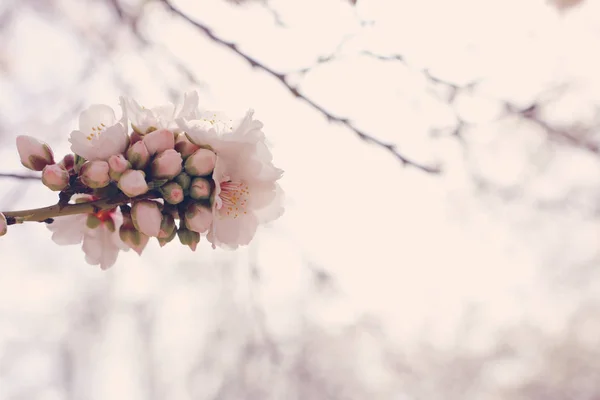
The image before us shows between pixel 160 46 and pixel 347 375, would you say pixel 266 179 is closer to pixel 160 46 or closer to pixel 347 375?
pixel 160 46

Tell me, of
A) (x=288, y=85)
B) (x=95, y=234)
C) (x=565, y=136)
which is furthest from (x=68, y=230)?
(x=565, y=136)

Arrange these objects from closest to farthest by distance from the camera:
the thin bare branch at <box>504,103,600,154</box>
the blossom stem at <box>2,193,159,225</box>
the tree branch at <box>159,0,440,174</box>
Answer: the blossom stem at <box>2,193,159,225</box>, the tree branch at <box>159,0,440,174</box>, the thin bare branch at <box>504,103,600,154</box>

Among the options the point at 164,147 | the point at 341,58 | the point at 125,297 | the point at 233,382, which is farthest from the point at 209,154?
the point at 233,382

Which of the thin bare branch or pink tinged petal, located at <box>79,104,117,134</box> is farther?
the thin bare branch

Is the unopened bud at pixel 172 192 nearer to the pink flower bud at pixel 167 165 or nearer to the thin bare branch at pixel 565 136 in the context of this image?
the pink flower bud at pixel 167 165

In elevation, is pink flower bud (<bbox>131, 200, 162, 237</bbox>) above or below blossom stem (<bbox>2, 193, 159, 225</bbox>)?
above

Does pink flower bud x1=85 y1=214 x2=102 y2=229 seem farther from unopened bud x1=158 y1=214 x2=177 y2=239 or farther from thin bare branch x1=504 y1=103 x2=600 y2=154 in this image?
thin bare branch x1=504 y1=103 x2=600 y2=154

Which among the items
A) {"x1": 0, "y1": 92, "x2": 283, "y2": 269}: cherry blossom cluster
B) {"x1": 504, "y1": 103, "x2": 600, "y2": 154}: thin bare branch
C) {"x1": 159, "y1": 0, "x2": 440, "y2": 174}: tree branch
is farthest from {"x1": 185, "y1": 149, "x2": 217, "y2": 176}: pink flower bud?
{"x1": 504, "y1": 103, "x2": 600, "y2": 154}: thin bare branch

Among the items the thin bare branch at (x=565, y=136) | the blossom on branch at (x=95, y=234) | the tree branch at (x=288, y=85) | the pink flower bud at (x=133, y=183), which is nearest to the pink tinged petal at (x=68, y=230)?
the blossom on branch at (x=95, y=234)
